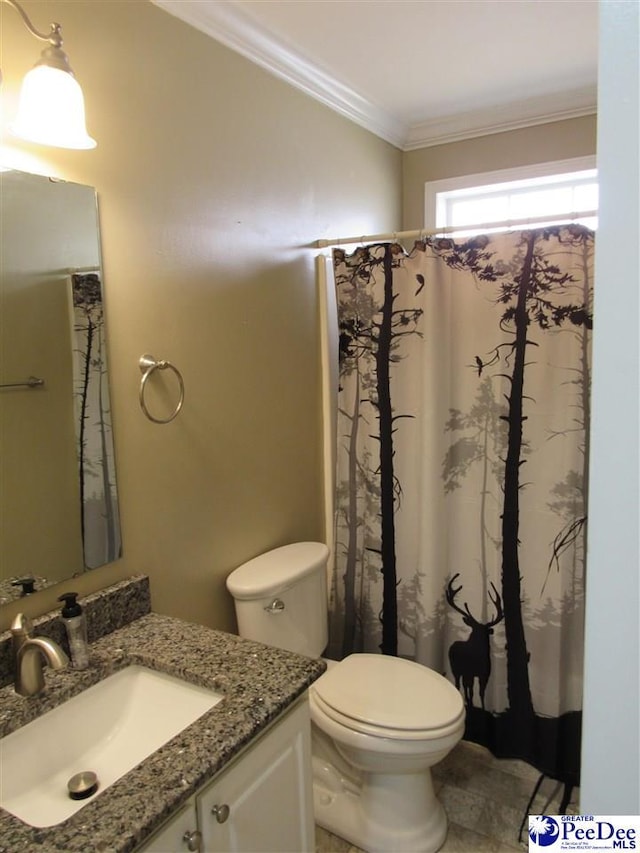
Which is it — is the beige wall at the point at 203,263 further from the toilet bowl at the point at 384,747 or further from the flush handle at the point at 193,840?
the flush handle at the point at 193,840

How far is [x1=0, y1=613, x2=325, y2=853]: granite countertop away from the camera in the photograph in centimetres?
85

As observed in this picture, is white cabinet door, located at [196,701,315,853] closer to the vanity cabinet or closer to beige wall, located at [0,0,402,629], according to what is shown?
the vanity cabinet

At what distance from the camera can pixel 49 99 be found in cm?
112

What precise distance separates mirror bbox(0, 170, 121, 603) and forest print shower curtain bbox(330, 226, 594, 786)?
→ 3.50 feet

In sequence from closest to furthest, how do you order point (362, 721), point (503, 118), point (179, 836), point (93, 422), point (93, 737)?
point (179, 836)
point (93, 737)
point (93, 422)
point (362, 721)
point (503, 118)

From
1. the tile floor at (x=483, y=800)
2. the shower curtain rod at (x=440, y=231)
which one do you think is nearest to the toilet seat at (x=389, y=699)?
the tile floor at (x=483, y=800)

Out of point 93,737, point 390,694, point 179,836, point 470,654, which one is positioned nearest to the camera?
point 179,836

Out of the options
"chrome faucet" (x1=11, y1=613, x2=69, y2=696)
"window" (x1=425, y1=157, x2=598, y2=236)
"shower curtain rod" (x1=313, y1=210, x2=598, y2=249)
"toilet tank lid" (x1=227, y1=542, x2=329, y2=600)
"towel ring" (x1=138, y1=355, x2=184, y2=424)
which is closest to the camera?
"chrome faucet" (x1=11, y1=613, x2=69, y2=696)

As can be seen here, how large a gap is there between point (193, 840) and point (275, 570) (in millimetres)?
893

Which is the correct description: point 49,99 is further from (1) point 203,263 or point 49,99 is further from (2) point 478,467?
(2) point 478,467

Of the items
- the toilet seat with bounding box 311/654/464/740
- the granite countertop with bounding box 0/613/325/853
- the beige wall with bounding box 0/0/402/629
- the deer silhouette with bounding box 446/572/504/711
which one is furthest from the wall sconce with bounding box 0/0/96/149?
the deer silhouette with bounding box 446/572/504/711

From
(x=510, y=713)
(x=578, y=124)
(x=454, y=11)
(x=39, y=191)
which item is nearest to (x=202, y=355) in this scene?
(x=39, y=191)

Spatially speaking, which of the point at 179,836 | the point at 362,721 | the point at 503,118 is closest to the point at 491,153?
the point at 503,118

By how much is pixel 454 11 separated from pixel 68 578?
73.8 inches
